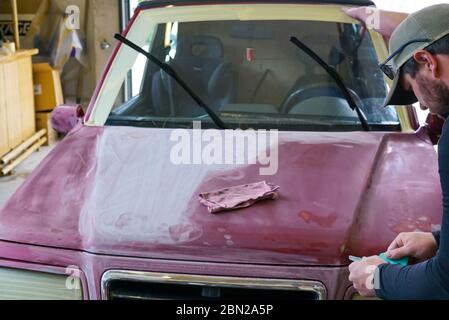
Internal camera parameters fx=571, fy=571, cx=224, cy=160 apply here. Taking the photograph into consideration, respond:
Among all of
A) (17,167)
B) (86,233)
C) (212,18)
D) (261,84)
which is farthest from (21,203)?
(17,167)

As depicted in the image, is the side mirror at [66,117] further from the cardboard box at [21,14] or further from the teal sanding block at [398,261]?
the cardboard box at [21,14]

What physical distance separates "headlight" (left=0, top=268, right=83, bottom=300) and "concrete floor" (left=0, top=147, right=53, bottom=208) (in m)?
3.21

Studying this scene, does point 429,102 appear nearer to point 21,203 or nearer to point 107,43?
point 21,203

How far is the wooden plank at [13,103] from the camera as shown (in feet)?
18.7

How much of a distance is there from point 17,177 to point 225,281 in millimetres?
4400

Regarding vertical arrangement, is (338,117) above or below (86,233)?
above

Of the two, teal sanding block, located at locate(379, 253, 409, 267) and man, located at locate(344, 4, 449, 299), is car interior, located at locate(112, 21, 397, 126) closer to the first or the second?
teal sanding block, located at locate(379, 253, 409, 267)

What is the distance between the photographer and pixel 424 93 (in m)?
1.18

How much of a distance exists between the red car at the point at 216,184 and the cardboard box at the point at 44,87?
401cm

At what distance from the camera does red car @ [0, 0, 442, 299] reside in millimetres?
1566

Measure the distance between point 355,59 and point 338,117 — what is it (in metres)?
0.65

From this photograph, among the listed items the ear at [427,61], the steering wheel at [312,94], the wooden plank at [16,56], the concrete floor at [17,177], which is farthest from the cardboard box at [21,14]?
the ear at [427,61]

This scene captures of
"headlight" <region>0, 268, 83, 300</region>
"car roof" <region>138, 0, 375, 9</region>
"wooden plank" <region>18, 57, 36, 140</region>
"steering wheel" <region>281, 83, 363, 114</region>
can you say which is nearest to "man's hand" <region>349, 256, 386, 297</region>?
"headlight" <region>0, 268, 83, 300</region>

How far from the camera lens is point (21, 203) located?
1877 millimetres
